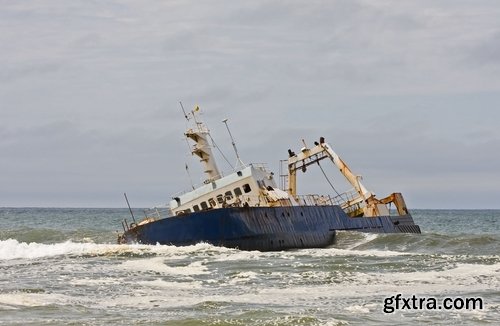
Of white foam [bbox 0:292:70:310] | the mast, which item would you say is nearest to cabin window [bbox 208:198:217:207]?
the mast

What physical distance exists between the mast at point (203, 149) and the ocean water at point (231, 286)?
5.90 meters

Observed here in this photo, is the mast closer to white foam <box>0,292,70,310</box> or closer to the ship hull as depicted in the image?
the ship hull

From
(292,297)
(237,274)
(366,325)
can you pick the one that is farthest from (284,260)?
(366,325)

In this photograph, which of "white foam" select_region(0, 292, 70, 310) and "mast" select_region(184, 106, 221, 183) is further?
"mast" select_region(184, 106, 221, 183)

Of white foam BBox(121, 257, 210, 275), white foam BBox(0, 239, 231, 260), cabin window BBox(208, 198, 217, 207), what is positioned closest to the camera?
white foam BBox(121, 257, 210, 275)

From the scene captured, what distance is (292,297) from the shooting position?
2222cm

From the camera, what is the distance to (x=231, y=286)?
24.8 meters

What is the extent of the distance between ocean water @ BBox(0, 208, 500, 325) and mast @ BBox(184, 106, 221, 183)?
19.3ft

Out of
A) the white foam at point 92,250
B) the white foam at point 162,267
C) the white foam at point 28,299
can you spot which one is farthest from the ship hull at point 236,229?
the white foam at point 28,299

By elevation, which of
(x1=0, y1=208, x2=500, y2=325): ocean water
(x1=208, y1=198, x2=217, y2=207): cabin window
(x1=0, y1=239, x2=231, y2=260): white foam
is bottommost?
(x1=0, y1=208, x2=500, y2=325): ocean water

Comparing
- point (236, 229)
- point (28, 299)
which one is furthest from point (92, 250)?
point (28, 299)

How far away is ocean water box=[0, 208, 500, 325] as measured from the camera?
18891 millimetres

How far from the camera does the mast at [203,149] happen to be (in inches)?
1616

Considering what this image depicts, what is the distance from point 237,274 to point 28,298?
7329 millimetres
